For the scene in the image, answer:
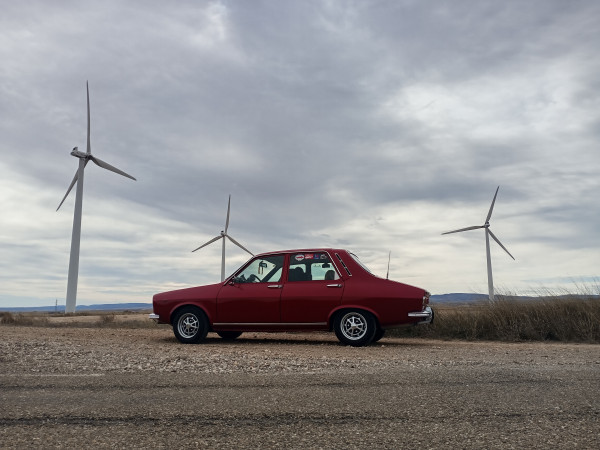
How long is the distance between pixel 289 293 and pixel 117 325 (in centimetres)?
817

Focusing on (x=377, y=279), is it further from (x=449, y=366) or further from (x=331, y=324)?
(x=449, y=366)

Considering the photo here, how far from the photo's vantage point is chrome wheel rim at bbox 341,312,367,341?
9.48m

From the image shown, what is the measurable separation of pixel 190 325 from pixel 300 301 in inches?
83.0

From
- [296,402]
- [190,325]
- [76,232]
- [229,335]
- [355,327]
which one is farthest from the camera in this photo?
[76,232]

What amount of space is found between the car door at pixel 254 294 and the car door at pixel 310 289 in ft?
0.62

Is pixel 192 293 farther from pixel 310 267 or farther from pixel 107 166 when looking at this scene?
pixel 107 166

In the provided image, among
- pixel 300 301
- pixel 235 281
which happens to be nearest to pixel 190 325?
pixel 235 281

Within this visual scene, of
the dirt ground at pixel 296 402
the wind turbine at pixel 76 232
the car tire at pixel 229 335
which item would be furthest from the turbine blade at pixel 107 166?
the dirt ground at pixel 296 402

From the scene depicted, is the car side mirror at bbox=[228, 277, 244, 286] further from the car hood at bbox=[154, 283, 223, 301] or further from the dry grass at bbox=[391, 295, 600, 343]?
the dry grass at bbox=[391, 295, 600, 343]

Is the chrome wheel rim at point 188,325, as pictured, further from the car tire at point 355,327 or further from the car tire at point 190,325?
the car tire at point 355,327

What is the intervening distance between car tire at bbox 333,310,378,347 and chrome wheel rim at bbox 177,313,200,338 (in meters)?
2.56

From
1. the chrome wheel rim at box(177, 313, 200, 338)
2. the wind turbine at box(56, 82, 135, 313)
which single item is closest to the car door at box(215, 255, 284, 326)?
the chrome wheel rim at box(177, 313, 200, 338)

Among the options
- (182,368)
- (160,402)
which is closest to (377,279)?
(182,368)

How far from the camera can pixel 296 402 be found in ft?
14.1
